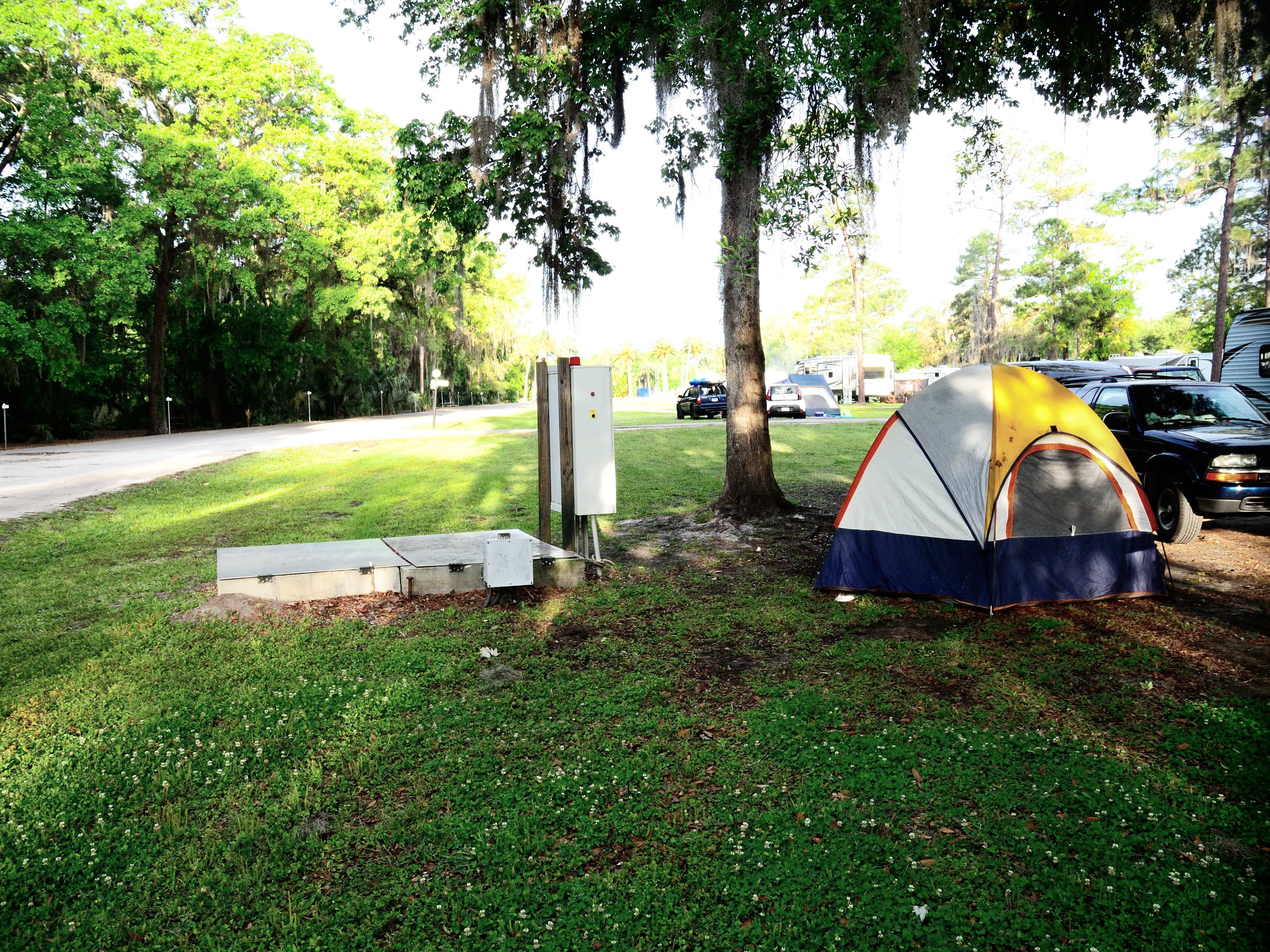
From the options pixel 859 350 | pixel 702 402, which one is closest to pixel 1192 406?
pixel 702 402

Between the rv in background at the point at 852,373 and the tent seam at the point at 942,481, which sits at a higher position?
the rv in background at the point at 852,373

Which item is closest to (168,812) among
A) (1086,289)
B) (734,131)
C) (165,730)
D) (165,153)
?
(165,730)

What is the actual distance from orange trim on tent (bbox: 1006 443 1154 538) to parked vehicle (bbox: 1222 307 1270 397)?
25.2ft

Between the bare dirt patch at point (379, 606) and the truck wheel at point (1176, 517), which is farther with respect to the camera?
the truck wheel at point (1176, 517)

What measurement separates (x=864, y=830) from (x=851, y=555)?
3711 mm

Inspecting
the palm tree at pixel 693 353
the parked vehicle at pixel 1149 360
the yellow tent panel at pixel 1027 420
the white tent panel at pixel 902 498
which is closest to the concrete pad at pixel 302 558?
the white tent panel at pixel 902 498

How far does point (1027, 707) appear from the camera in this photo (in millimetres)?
4605

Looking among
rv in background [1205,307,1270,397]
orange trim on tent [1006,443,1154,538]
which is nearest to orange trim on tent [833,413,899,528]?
orange trim on tent [1006,443,1154,538]

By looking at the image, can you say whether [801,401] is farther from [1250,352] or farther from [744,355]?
[744,355]

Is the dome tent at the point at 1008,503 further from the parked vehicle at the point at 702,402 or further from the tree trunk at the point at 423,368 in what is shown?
the tree trunk at the point at 423,368

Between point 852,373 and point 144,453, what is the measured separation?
1545 inches

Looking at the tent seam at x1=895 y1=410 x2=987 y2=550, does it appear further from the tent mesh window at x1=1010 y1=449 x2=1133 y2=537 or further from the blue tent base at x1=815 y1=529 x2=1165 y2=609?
the tent mesh window at x1=1010 y1=449 x2=1133 y2=537

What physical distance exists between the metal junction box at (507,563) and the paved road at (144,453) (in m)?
8.16

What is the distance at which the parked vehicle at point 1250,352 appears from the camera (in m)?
12.5
